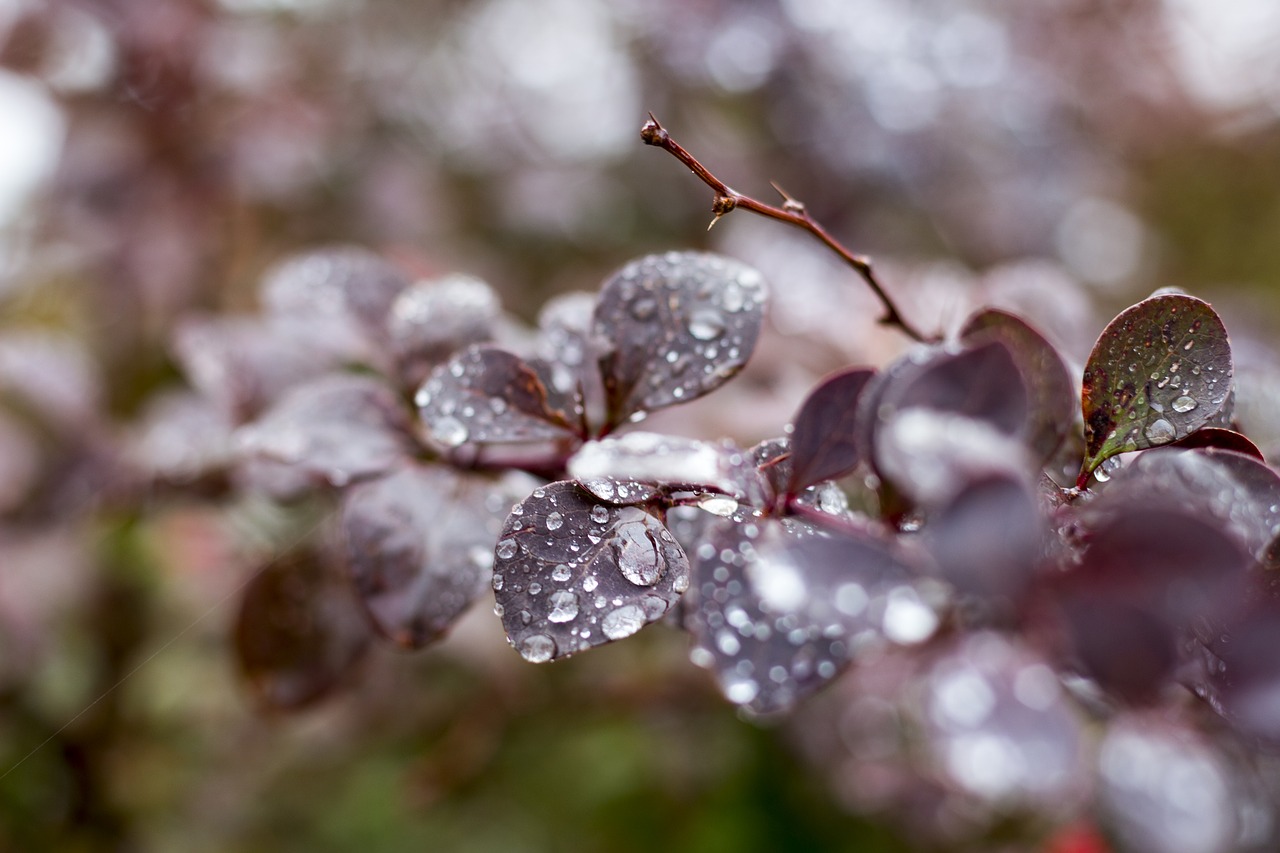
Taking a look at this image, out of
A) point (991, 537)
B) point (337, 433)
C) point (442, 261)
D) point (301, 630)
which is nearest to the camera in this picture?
point (991, 537)

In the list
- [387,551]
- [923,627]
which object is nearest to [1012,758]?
[923,627]

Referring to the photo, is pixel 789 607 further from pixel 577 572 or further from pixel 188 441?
pixel 188 441

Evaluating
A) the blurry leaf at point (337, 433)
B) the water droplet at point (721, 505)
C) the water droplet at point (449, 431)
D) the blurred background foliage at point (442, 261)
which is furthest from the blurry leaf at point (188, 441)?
the water droplet at point (721, 505)

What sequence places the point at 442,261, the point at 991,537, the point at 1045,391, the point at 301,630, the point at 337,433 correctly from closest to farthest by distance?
the point at 991,537, the point at 1045,391, the point at 337,433, the point at 301,630, the point at 442,261

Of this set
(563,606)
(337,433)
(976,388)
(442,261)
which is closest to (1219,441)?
(976,388)

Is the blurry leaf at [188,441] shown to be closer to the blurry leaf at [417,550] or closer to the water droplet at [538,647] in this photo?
the blurry leaf at [417,550]

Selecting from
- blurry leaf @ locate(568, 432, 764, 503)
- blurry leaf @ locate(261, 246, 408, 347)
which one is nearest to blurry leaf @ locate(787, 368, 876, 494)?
blurry leaf @ locate(568, 432, 764, 503)

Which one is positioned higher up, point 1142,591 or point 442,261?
point 1142,591
